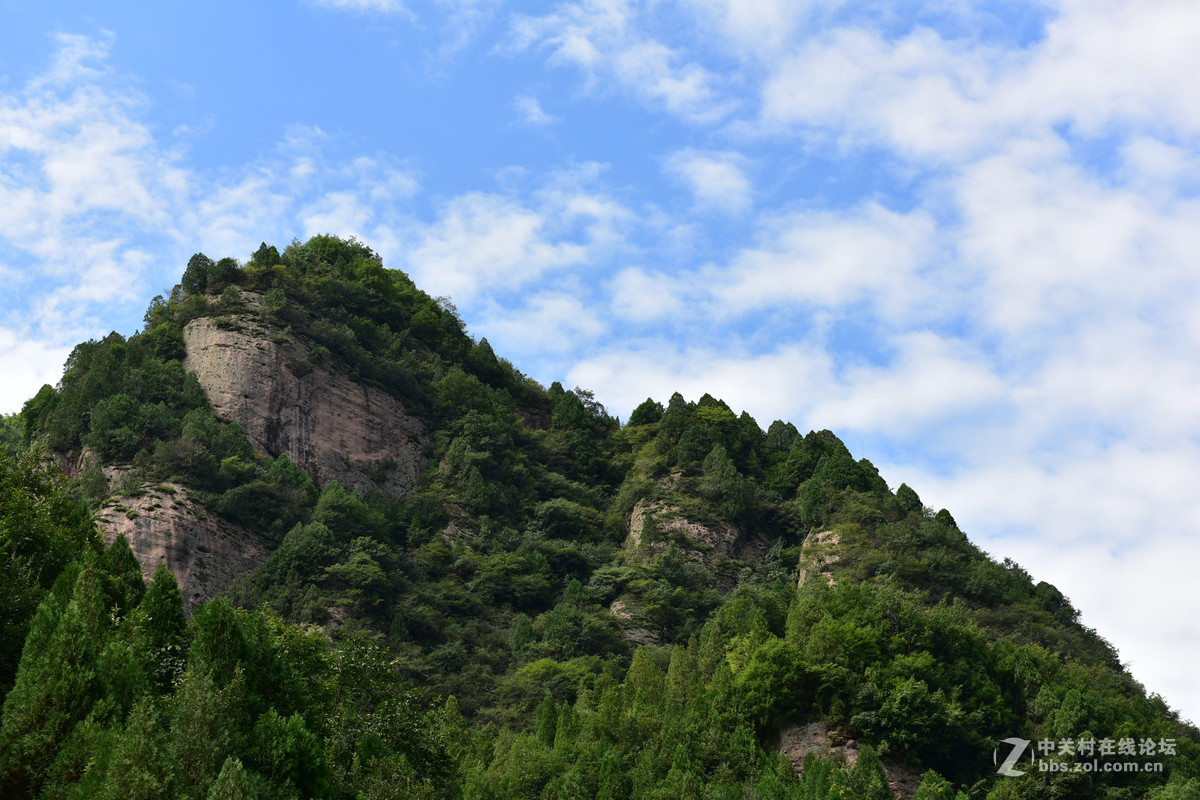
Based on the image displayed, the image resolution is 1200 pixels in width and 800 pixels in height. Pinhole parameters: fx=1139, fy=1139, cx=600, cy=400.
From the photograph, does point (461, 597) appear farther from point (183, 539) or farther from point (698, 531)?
point (698, 531)

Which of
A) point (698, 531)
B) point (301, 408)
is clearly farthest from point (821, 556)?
point (301, 408)

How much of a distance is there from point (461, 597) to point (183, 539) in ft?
53.0

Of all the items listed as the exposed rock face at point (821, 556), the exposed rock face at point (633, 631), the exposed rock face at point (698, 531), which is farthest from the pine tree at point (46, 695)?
the exposed rock face at point (698, 531)

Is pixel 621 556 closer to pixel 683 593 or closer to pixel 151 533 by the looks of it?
pixel 683 593

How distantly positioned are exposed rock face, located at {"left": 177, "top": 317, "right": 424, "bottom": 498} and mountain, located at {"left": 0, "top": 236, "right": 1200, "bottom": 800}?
0.76ft

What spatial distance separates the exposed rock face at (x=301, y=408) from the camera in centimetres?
7725

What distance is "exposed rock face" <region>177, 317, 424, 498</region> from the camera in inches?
3041

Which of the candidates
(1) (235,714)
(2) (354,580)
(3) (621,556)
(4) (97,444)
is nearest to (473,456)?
(3) (621,556)

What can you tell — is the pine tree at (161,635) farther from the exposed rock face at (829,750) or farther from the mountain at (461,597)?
the exposed rock face at (829,750)

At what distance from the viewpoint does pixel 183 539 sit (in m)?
61.8

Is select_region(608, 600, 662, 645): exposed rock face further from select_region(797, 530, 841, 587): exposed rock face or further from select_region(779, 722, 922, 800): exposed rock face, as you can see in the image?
select_region(779, 722, 922, 800): exposed rock face

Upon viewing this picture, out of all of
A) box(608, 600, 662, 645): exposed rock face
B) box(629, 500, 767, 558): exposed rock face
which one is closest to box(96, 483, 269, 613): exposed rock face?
box(608, 600, 662, 645): exposed rock face

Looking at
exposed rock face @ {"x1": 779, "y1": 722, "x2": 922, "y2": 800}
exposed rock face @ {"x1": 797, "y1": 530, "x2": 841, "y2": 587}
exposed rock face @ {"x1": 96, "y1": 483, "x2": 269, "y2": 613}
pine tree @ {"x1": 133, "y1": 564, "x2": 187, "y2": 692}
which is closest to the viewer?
pine tree @ {"x1": 133, "y1": 564, "x2": 187, "y2": 692}

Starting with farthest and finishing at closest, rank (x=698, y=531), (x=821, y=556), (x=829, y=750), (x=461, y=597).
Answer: (x=698, y=531) → (x=821, y=556) → (x=461, y=597) → (x=829, y=750)
